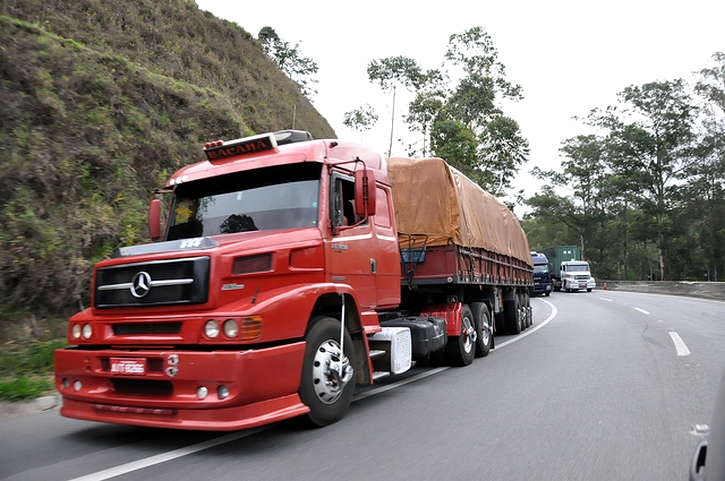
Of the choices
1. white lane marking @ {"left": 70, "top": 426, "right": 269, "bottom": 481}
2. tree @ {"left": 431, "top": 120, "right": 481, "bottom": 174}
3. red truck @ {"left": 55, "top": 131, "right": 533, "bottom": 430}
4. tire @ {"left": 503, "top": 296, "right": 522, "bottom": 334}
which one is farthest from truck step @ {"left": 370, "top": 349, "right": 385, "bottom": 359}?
tree @ {"left": 431, "top": 120, "right": 481, "bottom": 174}

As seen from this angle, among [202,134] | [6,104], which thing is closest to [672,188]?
[202,134]

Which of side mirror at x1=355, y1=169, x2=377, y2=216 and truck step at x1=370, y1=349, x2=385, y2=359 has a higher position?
side mirror at x1=355, y1=169, x2=377, y2=216

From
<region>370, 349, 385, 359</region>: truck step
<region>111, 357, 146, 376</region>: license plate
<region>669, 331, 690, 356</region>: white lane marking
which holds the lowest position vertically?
<region>669, 331, 690, 356</region>: white lane marking

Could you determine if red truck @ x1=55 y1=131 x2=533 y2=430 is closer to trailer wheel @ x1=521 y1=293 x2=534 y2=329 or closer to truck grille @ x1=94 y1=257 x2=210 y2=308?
truck grille @ x1=94 y1=257 x2=210 y2=308

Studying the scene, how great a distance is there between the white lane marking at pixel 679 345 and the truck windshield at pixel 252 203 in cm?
758

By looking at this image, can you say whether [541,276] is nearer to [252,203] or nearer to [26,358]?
[26,358]

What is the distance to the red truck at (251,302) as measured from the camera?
440 centimetres

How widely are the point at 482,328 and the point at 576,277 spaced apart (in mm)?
34135

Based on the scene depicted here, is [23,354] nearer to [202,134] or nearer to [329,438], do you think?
[329,438]

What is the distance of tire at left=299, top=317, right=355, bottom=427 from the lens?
16.3 feet

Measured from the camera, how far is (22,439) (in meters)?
5.00

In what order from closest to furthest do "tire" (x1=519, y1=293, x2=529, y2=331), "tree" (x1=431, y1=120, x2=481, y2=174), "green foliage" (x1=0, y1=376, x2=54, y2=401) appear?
"green foliage" (x1=0, y1=376, x2=54, y2=401), "tire" (x1=519, y1=293, x2=529, y2=331), "tree" (x1=431, y1=120, x2=481, y2=174)

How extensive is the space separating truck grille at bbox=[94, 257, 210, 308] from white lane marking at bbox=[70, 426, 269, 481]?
3.87 ft

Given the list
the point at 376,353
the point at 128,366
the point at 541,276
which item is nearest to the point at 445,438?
the point at 376,353
